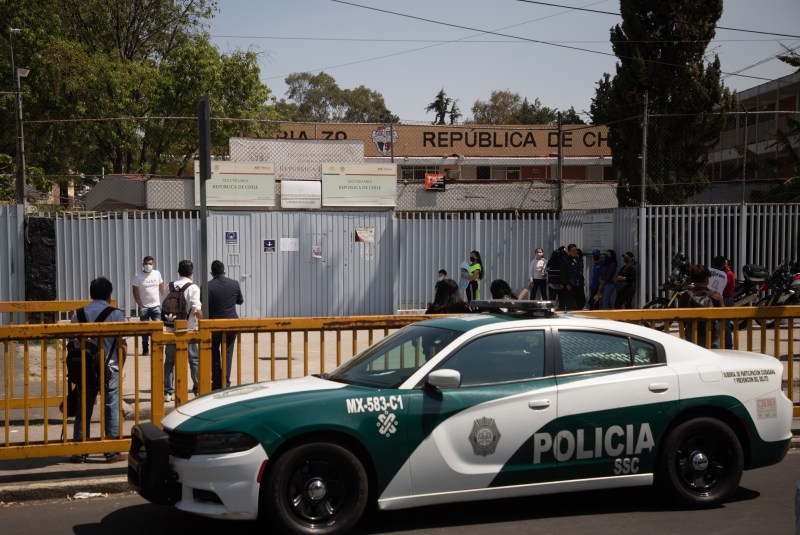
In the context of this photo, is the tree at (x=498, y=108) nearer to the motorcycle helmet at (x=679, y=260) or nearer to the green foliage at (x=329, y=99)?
the green foliage at (x=329, y=99)

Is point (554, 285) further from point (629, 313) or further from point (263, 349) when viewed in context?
point (629, 313)

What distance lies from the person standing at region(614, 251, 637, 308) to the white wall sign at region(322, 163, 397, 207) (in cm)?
541

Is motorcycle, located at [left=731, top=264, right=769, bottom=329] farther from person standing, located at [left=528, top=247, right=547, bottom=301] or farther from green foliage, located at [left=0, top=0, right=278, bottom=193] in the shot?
green foliage, located at [left=0, top=0, right=278, bottom=193]

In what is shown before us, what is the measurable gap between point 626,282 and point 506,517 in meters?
13.3

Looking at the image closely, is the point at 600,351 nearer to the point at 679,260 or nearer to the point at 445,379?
the point at 445,379

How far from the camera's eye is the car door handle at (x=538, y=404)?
611cm

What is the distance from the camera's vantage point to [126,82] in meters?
30.7

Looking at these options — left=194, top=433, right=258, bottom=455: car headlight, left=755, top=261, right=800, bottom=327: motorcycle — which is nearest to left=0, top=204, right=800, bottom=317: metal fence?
left=755, top=261, right=800, bottom=327: motorcycle

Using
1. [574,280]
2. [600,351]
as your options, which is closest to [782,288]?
[574,280]

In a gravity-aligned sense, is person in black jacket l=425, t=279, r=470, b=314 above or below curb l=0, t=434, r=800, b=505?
above

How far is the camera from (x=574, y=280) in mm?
19734

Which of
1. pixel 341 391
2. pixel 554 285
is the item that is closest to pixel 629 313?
pixel 341 391

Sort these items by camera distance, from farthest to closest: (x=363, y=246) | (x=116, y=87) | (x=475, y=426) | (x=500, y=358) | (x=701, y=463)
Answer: (x=116, y=87) < (x=363, y=246) < (x=701, y=463) < (x=500, y=358) < (x=475, y=426)

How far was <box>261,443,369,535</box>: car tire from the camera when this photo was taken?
5.56m
